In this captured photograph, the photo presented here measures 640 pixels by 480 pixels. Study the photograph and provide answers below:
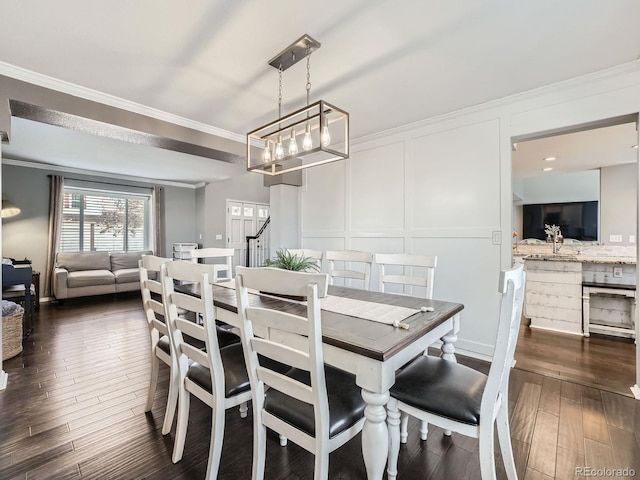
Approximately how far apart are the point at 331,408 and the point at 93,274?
5.73m

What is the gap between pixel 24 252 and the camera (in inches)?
200

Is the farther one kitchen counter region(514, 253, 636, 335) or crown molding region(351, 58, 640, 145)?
kitchen counter region(514, 253, 636, 335)

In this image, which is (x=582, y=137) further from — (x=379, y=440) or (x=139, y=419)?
(x=139, y=419)

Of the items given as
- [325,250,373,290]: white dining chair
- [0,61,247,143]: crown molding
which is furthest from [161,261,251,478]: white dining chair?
[0,61,247,143]: crown molding

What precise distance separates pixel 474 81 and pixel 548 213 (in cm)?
500

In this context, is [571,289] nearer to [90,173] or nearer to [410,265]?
[410,265]

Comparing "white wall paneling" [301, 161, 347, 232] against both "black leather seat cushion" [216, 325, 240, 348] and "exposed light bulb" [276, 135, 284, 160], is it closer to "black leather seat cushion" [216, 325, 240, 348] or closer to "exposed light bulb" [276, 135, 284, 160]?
"exposed light bulb" [276, 135, 284, 160]

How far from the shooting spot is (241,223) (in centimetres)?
716

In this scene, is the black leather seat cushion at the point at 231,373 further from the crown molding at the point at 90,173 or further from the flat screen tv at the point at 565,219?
the flat screen tv at the point at 565,219

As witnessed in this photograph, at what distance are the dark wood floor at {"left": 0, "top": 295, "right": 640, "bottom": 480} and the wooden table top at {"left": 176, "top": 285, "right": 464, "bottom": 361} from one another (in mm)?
760

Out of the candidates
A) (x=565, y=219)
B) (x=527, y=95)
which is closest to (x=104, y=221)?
(x=527, y=95)

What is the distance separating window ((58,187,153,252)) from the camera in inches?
223

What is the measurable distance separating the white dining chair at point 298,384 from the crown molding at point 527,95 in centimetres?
275

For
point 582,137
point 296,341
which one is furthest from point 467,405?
point 582,137
